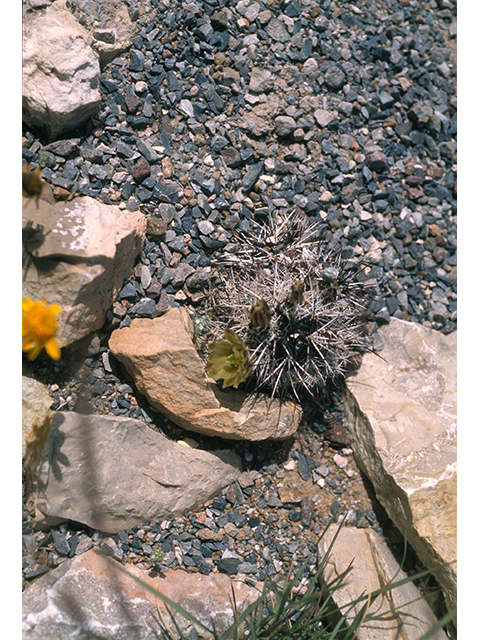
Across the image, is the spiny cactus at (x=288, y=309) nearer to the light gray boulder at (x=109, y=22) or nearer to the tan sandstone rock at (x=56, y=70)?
the tan sandstone rock at (x=56, y=70)

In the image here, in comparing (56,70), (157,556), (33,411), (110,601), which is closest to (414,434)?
(157,556)

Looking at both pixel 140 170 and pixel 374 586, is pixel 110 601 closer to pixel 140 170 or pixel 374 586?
pixel 374 586

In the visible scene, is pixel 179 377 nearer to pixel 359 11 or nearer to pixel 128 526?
pixel 128 526

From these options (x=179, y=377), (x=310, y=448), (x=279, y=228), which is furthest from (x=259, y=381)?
(x=279, y=228)

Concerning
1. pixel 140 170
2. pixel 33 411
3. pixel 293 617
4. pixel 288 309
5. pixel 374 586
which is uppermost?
pixel 140 170

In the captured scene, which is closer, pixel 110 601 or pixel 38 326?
pixel 38 326

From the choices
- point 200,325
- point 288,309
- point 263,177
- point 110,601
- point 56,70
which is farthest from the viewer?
point 263,177

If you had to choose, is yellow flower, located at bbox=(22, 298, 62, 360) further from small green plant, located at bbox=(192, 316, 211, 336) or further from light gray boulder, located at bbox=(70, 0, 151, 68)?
light gray boulder, located at bbox=(70, 0, 151, 68)

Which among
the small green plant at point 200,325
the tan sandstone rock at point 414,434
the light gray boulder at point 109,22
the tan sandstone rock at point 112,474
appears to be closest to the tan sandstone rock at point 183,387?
the small green plant at point 200,325
